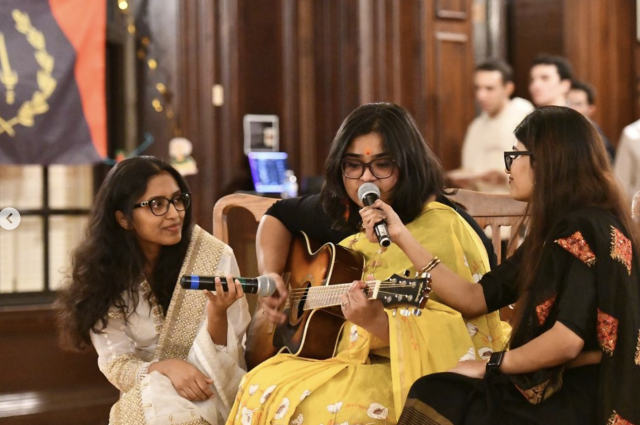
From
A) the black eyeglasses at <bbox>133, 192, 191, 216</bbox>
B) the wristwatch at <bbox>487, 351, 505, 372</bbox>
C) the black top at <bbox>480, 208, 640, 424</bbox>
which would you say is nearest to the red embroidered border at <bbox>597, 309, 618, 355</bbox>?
the black top at <bbox>480, 208, 640, 424</bbox>

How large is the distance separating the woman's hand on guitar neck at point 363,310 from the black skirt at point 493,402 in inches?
8.1

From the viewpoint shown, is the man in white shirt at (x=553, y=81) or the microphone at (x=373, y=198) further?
the man in white shirt at (x=553, y=81)

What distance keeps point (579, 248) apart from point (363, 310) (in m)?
0.48

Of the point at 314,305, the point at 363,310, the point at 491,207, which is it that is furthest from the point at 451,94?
the point at 363,310

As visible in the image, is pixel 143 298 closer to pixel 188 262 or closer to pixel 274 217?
pixel 188 262

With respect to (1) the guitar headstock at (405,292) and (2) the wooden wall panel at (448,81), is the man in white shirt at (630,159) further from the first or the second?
(1) the guitar headstock at (405,292)

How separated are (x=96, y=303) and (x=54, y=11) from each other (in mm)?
2272

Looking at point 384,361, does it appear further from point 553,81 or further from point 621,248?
point 553,81

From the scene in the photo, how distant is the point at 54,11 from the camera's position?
4184 mm

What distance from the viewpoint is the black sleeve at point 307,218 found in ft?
8.36

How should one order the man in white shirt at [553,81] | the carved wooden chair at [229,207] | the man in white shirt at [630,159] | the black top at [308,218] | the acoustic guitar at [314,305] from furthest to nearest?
the man in white shirt at [553,81], the man in white shirt at [630,159], the carved wooden chair at [229,207], the black top at [308,218], the acoustic guitar at [314,305]

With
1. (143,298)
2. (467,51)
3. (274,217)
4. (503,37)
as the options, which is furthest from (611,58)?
(143,298)

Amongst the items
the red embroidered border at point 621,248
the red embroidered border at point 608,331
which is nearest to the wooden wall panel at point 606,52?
the red embroidered border at point 621,248

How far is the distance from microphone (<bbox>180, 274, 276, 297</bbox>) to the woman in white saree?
120 millimetres
